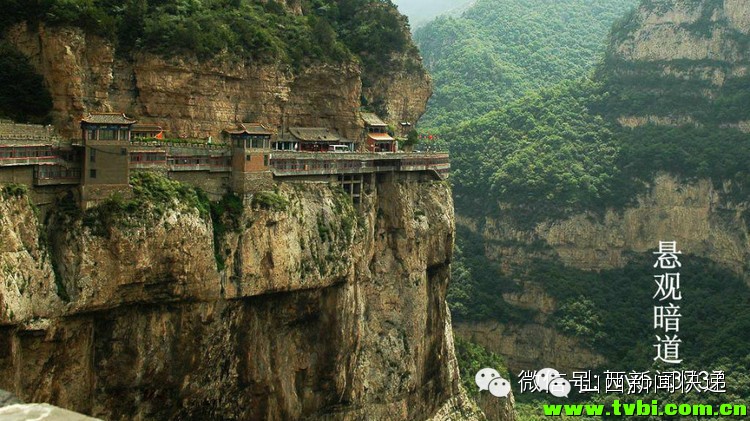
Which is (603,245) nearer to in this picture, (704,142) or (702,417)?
(704,142)

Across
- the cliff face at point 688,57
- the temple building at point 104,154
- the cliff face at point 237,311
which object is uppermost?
the cliff face at point 688,57

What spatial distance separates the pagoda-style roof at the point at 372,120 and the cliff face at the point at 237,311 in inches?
176

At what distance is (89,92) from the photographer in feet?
160

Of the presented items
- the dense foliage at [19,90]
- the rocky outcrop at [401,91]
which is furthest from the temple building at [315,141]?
the dense foliage at [19,90]

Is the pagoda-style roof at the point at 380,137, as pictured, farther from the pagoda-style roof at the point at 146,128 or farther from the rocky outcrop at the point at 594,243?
the rocky outcrop at the point at 594,243

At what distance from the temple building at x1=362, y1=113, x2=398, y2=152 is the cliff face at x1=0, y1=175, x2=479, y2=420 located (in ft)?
9.32

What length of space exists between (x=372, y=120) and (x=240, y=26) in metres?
15.1

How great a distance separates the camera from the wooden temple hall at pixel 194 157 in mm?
41750

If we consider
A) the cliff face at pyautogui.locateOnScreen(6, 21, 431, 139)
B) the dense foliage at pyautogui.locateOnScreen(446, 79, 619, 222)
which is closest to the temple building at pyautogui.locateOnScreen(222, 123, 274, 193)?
the cliff face at pyautogui.locateOnScreen(6, 21, 431, 139)

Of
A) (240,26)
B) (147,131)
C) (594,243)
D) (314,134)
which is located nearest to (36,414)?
(147,131)

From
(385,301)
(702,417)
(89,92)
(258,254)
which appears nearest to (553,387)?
(702,417)

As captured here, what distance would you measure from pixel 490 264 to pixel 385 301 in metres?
66.7

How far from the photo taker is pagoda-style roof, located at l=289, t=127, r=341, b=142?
6419 centimetres

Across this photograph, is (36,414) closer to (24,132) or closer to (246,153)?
(24,132)
